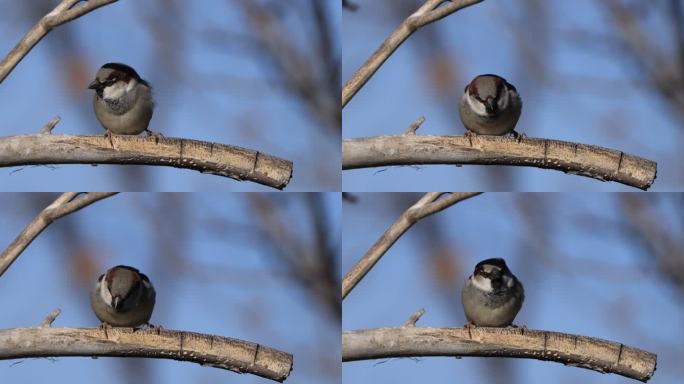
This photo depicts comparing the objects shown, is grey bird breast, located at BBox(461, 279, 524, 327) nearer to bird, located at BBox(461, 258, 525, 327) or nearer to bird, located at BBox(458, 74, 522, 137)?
bird, located at BBox(461, 258, 525, 327)

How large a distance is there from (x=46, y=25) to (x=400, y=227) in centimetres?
204

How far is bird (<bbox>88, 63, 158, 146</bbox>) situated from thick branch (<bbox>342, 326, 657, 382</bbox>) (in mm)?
1772

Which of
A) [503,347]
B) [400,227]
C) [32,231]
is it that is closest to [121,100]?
[32,231]

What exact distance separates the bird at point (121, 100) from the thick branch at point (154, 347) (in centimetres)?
122

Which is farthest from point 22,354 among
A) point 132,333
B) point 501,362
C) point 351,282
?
point 501,362

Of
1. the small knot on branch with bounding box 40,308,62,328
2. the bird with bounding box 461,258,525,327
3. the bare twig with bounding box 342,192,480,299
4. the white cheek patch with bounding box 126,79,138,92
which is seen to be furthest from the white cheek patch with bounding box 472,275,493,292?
the small knot on branch with bounding box 40,308,62,328

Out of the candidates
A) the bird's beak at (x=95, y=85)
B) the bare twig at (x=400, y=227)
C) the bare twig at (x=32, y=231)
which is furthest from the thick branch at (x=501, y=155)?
the bird's beak at (x=95, y=85)

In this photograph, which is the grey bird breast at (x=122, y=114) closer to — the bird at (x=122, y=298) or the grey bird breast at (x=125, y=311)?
the bird at (x=122, y=298)

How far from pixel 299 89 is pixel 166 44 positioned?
0.88m

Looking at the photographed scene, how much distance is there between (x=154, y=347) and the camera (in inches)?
244

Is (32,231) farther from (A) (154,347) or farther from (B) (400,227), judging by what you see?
(B) (400,227)

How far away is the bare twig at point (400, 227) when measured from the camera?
19.9ft

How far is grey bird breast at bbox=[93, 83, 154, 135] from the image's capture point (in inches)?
275

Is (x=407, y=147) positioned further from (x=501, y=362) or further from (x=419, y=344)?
(x=501, y=362)
